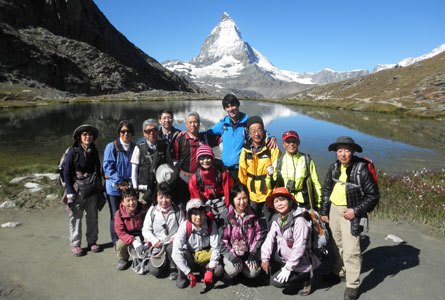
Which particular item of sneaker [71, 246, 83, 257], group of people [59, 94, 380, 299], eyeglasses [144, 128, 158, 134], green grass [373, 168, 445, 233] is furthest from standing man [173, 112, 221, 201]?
green grass [373, 168, 445, 233]

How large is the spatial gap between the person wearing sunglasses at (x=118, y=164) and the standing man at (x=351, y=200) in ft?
15.7

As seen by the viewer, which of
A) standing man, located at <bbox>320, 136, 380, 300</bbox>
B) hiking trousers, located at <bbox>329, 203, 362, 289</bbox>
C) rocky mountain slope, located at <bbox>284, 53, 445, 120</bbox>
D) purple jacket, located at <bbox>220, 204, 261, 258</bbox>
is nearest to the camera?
standing man, located at <bbox>320, 136, 380, 300</bbox>

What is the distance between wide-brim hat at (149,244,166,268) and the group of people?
2cm

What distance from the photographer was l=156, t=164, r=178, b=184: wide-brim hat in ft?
20.7

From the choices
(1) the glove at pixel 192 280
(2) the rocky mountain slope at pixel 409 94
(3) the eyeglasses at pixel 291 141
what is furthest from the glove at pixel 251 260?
(2) the rocky mountain slope at pixel 409 94

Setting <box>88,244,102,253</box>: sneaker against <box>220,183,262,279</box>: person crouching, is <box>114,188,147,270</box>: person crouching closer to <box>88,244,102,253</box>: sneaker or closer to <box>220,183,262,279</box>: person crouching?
<box>88,244,102,253</box>: sneaker

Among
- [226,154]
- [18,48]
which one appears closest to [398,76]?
Result: [226,154]

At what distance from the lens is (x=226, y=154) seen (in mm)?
7355

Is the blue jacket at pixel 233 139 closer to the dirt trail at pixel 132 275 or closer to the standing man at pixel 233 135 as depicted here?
the standing man at pixel 233 135

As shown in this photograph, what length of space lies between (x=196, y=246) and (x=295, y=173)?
268 centimetres

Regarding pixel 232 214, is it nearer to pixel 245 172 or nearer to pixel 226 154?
pixel 245 172

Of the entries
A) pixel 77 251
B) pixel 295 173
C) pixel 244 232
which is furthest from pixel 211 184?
pixel 77 251

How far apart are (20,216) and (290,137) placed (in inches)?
357

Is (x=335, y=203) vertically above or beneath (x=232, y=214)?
above
